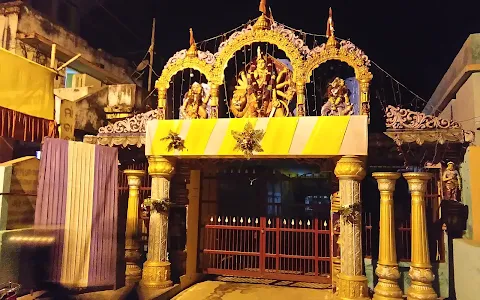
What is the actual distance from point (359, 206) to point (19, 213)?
6529 mm

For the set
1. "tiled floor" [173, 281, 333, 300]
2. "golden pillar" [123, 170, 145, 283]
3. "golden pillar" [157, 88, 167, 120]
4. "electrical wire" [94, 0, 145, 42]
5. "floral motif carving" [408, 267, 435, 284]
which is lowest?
"tiled floor" [173, 281, 333, 300]

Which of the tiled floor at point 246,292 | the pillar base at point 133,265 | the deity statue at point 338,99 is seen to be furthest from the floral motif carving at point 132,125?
the deity statue at point 338,99

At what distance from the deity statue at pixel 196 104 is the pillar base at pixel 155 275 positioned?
3212mm

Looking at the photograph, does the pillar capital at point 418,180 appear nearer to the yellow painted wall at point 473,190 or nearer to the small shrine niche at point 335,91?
the yellow painted wall at point 473,190

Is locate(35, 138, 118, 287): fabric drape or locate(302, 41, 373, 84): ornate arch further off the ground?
locate(302, 41, 373, 84): ornate arch

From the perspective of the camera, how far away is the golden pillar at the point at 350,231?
6879 mm

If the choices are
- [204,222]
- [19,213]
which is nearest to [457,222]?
[204,222]

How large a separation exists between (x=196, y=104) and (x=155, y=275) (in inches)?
148

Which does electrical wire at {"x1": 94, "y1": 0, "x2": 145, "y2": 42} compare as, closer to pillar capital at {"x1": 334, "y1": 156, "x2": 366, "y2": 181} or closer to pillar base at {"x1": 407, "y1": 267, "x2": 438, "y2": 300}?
pillar capital at {"x1": 334, "y1": 156, "x2": 366, "y2": 181}

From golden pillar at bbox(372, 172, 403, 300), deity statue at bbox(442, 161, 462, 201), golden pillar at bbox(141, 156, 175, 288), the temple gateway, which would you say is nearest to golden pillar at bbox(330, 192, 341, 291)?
the temple gateway

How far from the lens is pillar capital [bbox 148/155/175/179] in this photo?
8.01 m

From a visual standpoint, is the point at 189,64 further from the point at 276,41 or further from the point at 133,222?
the point at 133,222

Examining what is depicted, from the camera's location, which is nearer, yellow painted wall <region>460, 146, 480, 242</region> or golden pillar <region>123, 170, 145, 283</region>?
yellow painted wall <region>460, 146, 480, 242</region>

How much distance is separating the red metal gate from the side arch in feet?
11.6
